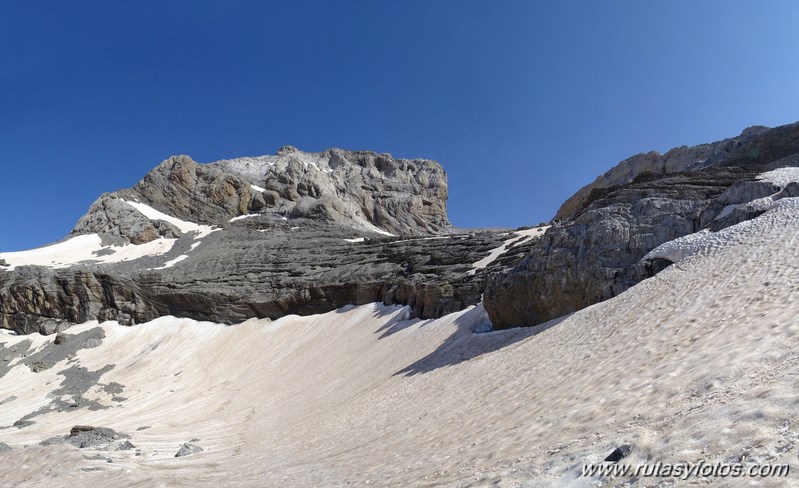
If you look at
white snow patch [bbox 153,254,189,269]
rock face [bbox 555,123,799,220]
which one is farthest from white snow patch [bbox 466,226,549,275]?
white snow patch [bbox 153,254,189,269]

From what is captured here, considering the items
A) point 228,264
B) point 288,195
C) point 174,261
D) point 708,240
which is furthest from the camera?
point 288,195

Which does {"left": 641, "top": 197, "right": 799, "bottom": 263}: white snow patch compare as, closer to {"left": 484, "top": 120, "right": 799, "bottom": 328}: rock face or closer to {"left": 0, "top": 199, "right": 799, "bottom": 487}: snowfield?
{"left": 0, "top": 199, "right": 799, "bottom": 487}: snowfield

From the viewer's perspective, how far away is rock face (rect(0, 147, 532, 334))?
37.4 meters

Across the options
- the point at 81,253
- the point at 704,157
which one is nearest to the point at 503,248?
the point at 704,157

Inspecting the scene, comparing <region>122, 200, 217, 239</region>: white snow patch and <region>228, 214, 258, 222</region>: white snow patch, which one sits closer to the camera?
<region>122, 200, 217, 239</region>: white snow patch

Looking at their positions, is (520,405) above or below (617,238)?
below

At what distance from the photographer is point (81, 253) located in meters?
51.7

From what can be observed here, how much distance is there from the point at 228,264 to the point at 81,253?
19200 millimetres

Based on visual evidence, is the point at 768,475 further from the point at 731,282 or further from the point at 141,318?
the point at 141,318

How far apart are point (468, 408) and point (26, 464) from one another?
39.9 feet

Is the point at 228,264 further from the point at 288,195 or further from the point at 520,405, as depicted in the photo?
the point at 520,405

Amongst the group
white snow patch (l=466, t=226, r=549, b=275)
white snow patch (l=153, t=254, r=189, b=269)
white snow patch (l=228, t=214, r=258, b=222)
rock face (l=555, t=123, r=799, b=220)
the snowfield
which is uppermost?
white snow patch (l=228, t=214, r=258, b=222)

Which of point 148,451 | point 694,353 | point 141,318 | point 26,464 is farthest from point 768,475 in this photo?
point 141,318

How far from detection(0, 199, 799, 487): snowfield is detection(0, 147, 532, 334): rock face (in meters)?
9.13
